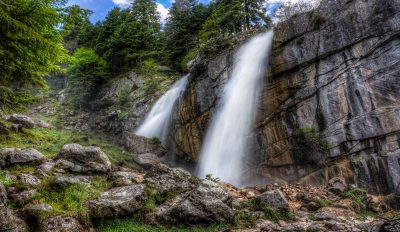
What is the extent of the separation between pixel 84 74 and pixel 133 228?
2986 centimetres

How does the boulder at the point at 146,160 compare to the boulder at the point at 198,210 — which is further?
the boulder at the point at 146,160

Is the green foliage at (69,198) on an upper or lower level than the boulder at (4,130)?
lower

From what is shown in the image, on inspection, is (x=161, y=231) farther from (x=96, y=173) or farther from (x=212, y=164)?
(x=212, y=164)

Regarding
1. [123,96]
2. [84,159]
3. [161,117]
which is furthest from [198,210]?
[123,96]

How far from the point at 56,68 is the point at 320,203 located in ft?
35.4

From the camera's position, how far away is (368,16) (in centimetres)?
1452

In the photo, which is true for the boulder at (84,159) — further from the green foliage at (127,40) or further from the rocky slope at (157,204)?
the green foliage at (127,40)

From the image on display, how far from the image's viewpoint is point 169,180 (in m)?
10.7

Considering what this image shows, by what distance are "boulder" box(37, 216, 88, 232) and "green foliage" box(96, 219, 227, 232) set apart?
674 millimetres

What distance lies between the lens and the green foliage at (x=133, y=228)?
8320 mm

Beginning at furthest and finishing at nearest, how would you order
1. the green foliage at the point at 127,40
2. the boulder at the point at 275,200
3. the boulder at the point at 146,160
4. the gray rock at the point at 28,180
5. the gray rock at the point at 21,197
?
the green foliage at the point at 127,40 < the boulder at the point at 146,160 < the boulder at the point at 275,200 < the gray rock at the point at 28,180 < the gray rock at the point at 21,197

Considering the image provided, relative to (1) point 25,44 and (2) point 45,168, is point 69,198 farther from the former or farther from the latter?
(1) point 25,44

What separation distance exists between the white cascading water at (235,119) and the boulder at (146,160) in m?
2.94

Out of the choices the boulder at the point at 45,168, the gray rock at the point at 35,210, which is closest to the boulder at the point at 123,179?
the boulder at the point at 45,168
